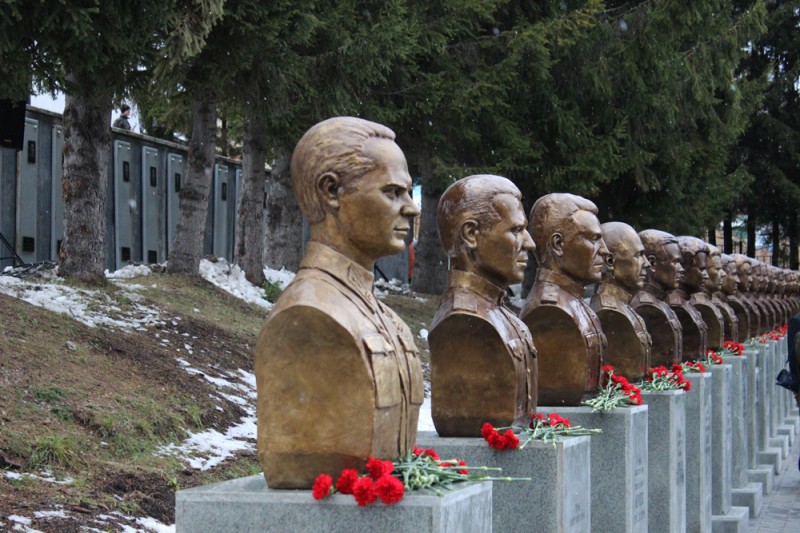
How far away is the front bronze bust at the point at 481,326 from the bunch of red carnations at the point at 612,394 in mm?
1003

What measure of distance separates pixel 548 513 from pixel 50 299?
728cm

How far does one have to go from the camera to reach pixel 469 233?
6.48 m

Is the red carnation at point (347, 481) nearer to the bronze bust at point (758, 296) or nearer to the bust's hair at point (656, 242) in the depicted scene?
the bust's hair at point (656, 242)

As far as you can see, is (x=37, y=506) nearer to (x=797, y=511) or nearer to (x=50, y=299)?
(x=50, y=299)

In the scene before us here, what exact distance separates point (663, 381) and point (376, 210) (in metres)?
4.87

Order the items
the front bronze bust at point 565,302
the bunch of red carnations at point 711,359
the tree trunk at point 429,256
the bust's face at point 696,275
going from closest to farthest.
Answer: the front bronze bust at point 565,302 < the bunch of red carnations at point 711,359 < the bust's face at point 696,275 < the tree trunk at point 429,256

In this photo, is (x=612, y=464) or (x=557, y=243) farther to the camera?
(x=557, y=243)

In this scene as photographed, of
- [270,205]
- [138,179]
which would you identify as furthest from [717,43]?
[138,179]

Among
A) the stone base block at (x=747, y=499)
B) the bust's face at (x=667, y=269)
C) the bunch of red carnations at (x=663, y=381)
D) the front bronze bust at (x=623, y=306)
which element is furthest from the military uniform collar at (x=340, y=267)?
the stone base block at (x=747, y=499)

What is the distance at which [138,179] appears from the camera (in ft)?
69.1

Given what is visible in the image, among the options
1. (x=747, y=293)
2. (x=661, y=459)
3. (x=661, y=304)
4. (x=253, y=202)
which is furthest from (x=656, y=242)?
(x=253, y=202)

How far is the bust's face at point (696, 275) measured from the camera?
12.4m

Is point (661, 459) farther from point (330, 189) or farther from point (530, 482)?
point (330, 189)

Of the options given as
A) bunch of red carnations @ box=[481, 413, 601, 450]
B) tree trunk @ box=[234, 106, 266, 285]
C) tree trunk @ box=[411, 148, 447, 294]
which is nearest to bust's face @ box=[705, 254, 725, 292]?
bunch of red carnations @ box=[481, 413, 601, 450]
